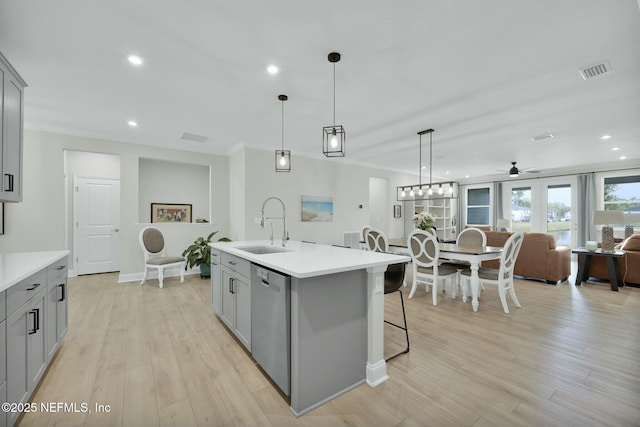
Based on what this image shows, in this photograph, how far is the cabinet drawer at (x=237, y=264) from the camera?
2.23 m

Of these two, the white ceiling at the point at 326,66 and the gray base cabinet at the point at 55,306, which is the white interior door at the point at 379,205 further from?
the gray base cabinet at the point at 55,306

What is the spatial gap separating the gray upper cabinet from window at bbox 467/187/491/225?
11.0 metres

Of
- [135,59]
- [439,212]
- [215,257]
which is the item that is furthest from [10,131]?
[439,212]

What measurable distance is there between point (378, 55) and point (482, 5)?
817mm

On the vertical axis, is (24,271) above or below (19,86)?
below

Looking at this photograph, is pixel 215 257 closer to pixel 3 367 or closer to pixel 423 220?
pixel 3 367

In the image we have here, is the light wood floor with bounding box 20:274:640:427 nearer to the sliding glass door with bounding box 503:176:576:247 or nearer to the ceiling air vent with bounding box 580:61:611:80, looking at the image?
the ceiling air vent with bounding box 580:61:611:80

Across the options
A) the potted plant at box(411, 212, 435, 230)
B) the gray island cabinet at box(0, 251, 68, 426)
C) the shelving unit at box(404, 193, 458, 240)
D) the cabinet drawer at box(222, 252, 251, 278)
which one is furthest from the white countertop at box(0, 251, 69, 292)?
the shelving unit at box(404, 193, 458, 240)

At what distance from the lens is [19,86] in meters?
2.26

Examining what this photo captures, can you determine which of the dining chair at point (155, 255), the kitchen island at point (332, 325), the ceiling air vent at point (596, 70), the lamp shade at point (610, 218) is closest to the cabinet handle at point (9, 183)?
the kitchen island at point (332, 325)

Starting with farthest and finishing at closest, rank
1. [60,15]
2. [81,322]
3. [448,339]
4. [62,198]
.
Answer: [62,198] < [81,322] < [448,339] < [60,15]

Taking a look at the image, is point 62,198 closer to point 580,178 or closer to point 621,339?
point 621,339

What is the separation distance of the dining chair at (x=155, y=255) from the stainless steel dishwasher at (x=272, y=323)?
3.27 meters

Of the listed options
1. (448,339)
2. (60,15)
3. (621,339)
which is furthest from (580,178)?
(60,15)
